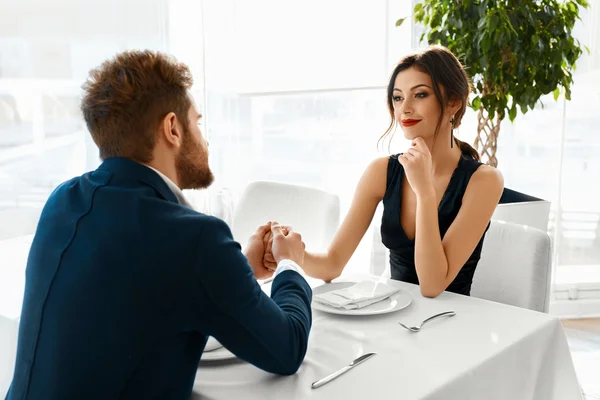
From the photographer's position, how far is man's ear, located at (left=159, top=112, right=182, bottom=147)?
1.09 m

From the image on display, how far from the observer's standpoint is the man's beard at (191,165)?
3.77ft

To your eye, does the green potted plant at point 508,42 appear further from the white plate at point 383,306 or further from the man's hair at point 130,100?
the man's hair at point 130,100

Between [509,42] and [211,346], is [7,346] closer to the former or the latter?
[211,346]

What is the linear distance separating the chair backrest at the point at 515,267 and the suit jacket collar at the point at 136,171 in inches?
47.5

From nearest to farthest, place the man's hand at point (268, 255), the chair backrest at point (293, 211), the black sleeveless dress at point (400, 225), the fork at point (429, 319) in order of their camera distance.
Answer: the fork at point (429, 319) → the man's hand at point (268, 255) → the black sleeveless dress at point (400, 225) → the chair backrest at point (293, 211)

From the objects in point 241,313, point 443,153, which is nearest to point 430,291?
point 443,153

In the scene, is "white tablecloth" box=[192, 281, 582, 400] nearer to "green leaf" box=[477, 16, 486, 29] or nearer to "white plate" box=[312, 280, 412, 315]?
"white plate" box=[312, 280, 412, 315]

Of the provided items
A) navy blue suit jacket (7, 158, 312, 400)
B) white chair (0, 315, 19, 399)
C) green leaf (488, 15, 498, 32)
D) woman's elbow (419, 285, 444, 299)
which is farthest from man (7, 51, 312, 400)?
green leaf (488, 15, 498, 32)

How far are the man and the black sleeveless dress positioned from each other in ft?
3.08

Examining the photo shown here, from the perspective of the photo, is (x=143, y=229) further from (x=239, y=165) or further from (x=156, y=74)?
(x=239, y=165)

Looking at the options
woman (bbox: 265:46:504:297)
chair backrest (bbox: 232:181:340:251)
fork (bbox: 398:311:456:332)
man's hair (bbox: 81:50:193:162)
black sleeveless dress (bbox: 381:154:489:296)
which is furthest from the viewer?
chair backrest (bbox: 232:181:340:251)

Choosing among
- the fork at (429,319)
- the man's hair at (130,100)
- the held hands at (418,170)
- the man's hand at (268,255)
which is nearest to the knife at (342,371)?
the fork at (429,319)

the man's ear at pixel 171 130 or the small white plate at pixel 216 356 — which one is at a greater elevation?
the man's ear at pixel 171 130

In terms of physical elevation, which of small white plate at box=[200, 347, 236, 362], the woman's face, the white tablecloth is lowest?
the white tablecloth
